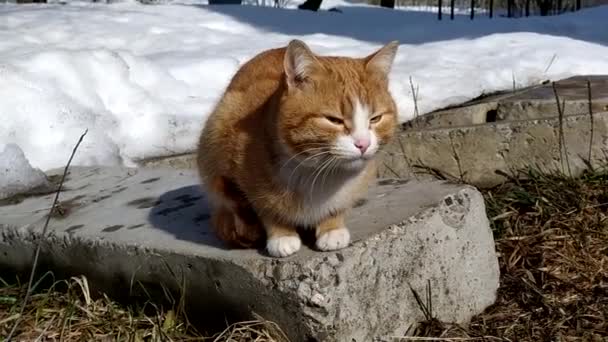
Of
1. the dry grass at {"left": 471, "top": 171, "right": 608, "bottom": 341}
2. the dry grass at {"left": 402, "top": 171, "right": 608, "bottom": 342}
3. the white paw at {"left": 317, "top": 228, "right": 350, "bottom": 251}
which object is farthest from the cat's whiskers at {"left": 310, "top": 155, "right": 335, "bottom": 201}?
the dry grass at {"left": 471, "top": 171, "right": 608, "bottom": 341}

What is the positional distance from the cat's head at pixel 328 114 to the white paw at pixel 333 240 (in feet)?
0.68

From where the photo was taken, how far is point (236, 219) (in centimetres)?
225

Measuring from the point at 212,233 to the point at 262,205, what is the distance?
0.33 m

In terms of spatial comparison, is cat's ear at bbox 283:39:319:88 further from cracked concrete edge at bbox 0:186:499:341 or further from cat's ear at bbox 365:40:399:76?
cracked concrete edge at bbox 0:186:499:341

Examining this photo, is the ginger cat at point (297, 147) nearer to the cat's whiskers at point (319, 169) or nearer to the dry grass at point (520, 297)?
the cat's whiskers at point (319, 169)

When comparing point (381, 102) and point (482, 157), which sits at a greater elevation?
point (381, 102)

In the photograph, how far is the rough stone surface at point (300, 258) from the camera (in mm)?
2158

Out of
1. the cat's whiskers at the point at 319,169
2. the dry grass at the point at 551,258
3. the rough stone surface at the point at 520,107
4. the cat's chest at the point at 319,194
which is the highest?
the cat's whiskers at the point at 319,169

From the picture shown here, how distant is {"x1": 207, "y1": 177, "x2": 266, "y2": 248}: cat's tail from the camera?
225 cm

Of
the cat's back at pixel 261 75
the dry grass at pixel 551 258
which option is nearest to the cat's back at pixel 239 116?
the cat's back at pixel 261 75

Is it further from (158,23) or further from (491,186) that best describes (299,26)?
(491,186)

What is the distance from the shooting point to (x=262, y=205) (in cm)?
218

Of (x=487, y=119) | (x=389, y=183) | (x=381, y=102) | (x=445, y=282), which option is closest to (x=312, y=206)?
(x=381, y=102)

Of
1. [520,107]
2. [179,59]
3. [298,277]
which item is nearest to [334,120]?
[298,277]
